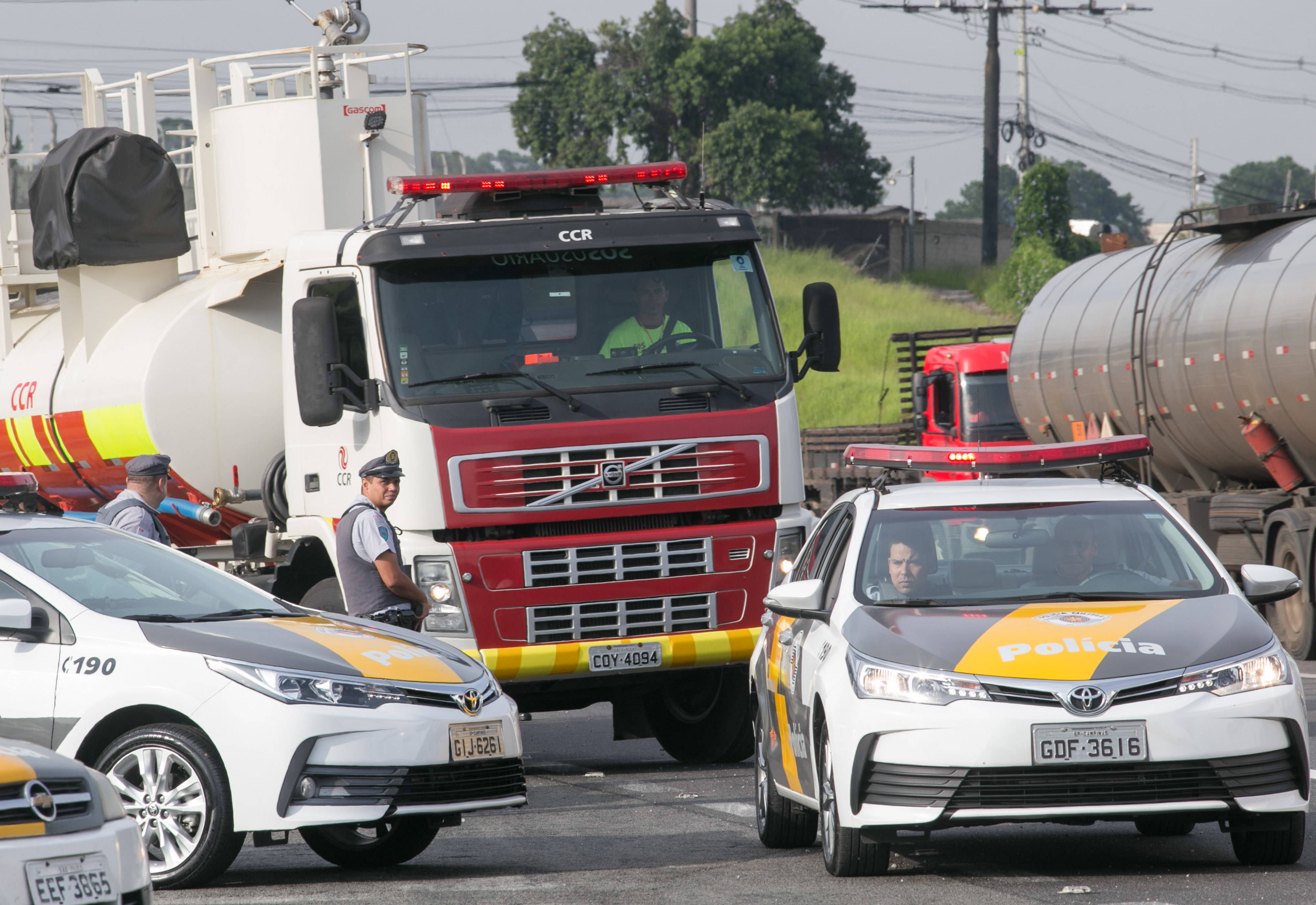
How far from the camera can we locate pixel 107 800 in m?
5.34

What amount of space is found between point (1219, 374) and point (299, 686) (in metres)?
13.1

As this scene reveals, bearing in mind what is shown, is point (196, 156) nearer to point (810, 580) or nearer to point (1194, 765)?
point (810, 580)

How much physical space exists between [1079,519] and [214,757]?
12.0ft

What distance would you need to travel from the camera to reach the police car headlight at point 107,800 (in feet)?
17.4

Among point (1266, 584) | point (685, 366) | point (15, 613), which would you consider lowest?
point (1266, 584)

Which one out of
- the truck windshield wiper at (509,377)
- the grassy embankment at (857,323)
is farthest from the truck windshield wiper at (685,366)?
the grassy embankment at (857,323)

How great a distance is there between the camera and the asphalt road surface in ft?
23.5

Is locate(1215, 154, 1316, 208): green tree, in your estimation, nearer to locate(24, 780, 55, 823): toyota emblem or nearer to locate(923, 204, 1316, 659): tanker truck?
locate(923, 204, 1316, 659): tanker truck

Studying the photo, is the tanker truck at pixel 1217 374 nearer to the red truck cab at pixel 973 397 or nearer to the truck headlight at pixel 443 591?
the red truck cab at pixel 973 397

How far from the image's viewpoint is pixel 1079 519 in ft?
26.7

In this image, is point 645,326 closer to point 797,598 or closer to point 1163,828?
point 797,598

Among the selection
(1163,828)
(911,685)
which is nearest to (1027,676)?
(911,685)

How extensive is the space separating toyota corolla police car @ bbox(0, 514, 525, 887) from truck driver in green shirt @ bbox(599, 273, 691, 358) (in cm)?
319

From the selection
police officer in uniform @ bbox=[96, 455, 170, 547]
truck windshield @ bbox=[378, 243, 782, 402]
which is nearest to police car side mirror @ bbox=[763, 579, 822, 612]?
truck windshield @ bbox=[378, 243, 782, 402]
